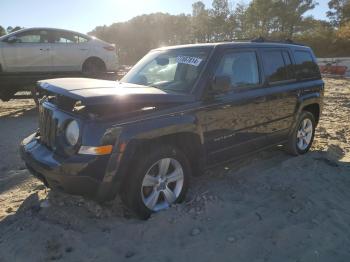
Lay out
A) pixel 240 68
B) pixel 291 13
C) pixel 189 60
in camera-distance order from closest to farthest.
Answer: pixel 189 60, pixel 240 68, pixel 291 13

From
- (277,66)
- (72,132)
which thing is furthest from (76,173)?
(277,66)

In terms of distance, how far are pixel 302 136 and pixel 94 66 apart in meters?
6.89

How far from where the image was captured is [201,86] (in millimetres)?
4195

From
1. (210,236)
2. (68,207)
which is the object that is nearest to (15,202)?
(68,207)

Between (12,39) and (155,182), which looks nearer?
(155,182)

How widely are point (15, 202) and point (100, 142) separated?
1.68 m

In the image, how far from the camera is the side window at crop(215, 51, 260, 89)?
4500mm

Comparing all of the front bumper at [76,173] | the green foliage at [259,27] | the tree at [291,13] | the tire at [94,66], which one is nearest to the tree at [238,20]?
the green foliage at [259,27]

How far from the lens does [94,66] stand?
36.2 feet

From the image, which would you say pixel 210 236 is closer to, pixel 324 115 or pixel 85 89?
pixel 85 89

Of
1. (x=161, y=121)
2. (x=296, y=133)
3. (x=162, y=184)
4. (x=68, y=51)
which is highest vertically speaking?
(x=68, y=51)

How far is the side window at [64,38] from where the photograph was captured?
1024 cm

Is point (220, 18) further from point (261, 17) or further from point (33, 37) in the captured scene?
point (33, 37)

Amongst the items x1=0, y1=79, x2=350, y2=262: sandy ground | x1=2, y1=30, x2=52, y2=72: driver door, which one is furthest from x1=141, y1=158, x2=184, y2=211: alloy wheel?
x1=2, y1=30, x2=52, y2=72: driver door
